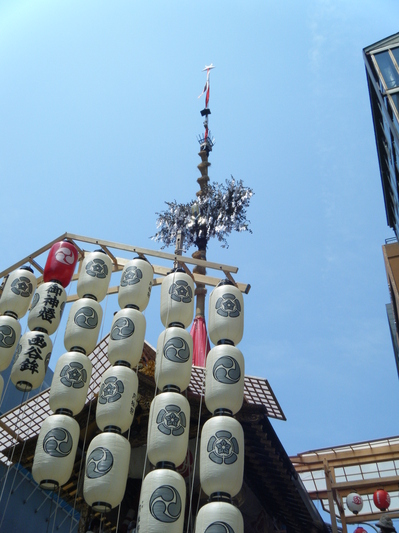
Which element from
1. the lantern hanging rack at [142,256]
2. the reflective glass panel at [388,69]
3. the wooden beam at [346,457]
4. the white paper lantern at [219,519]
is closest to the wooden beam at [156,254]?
the lantern hanging rack at [142,256]

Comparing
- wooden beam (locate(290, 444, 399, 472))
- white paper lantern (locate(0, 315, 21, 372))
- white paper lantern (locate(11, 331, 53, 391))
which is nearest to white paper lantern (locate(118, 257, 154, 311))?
white paper lantern (locate(11, 331, 53, 391))

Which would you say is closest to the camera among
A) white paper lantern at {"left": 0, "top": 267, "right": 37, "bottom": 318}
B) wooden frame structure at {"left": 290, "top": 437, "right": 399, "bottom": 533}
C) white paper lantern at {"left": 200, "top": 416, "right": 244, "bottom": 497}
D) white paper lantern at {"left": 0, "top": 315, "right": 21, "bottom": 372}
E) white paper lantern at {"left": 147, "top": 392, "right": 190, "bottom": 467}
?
white paper lantern at {"left": 200, "top": 416, "right": 244, "bottom": 497}

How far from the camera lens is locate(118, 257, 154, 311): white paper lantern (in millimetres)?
10188

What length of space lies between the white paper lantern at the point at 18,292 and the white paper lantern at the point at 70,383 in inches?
78.0

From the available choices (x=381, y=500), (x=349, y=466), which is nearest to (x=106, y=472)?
(x=381, y=500)

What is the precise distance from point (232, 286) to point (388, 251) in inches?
328

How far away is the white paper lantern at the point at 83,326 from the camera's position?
9648 mm

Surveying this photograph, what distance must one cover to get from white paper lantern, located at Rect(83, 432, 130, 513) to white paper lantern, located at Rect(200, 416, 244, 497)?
1.18m

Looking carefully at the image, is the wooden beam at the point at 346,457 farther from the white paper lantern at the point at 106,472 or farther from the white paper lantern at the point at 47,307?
the white paper lantern at the point at 106,472

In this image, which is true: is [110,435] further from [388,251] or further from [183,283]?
[388,251]

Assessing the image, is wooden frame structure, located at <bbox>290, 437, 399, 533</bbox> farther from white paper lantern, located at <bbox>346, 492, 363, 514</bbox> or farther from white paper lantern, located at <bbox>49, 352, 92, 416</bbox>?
white paper lantern, located at <bbox>49, 352, 92, 416</bbox>

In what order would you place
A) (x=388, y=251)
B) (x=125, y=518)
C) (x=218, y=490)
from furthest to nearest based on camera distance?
(x=388, y=251) < (x=125, y=518) < (x=218, y=490)

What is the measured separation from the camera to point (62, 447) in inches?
331

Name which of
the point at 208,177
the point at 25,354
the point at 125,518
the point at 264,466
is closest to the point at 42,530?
the point at 125,518
